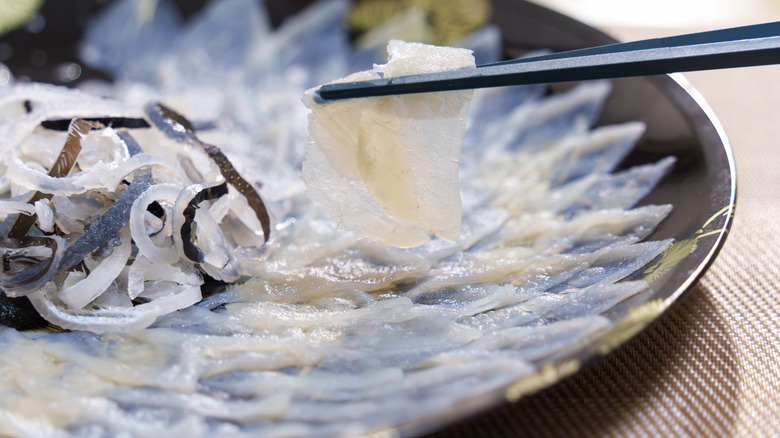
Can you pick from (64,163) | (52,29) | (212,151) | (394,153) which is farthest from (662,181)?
(52,29)

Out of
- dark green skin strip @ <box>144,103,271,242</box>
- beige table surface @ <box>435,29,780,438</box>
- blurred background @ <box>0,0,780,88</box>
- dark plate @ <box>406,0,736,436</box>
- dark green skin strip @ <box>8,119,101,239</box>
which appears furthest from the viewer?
blurred background @ <box>0,0,780,88</box>

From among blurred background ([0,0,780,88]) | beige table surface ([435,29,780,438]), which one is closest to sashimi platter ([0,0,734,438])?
beige table surface ([435,29,780,438])

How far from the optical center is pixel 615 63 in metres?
1.02

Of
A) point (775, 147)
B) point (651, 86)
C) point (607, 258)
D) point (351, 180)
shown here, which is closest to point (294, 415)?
point (351, 180)

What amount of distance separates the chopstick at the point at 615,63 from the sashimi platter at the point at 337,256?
1.6 inches

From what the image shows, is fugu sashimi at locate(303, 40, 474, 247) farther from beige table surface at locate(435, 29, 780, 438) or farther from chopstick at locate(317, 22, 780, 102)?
beige table surface at locate(435, 29, 780, 438)

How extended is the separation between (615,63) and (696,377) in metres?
0.57

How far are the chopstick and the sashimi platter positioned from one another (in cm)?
4

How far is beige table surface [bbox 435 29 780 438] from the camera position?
0.96m

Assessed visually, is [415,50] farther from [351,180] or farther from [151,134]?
[151,134]

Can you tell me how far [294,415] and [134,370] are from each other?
1.06 feet

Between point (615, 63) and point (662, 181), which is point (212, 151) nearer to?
point (615, 63)

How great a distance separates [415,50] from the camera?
1181 millimetres

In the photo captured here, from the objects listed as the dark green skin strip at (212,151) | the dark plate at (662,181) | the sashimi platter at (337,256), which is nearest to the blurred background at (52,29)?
the dark plate at (662,181)
